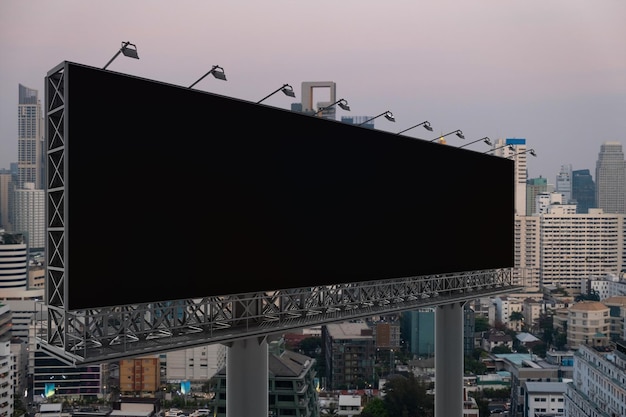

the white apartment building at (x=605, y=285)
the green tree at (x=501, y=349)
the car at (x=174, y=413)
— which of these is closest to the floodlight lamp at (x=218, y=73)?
the car at (x=174, y=413)

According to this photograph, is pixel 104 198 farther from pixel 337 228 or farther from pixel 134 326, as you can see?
pixel 337 228

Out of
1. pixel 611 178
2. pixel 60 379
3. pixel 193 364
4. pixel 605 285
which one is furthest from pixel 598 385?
pixel 611 178

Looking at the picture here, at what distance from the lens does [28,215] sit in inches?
1790

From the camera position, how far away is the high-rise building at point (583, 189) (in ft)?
266

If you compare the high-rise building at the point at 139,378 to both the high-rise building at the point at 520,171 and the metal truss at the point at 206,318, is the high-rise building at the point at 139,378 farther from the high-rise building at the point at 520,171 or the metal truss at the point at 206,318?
the high-rise building at the point at 520,171

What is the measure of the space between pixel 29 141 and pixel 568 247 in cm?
4986

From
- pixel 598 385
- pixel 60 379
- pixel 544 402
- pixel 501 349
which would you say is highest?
pixel 598 385

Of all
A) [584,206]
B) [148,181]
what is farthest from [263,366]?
[584,206]

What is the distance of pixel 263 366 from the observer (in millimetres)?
7359

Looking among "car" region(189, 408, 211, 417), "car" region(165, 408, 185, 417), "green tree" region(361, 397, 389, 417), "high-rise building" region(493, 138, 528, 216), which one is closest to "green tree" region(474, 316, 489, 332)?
"high-rise building" region(493, 138, 528, 216)

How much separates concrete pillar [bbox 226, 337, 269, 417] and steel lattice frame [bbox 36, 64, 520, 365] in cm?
30

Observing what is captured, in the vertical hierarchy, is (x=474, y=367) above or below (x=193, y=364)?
below

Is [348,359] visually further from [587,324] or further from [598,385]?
[587,324]

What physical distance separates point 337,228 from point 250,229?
4.81ft
